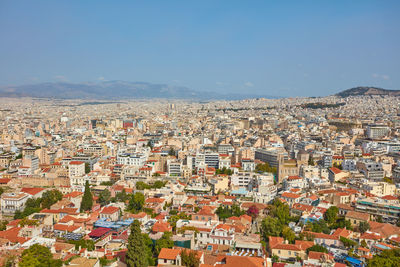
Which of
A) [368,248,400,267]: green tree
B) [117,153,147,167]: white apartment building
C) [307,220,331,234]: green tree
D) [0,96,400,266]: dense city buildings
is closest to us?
[368,248,400,267]: green tree

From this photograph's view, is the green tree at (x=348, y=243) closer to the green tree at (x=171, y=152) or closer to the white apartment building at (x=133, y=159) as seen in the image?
the white apartment building at (x=133, y=159)

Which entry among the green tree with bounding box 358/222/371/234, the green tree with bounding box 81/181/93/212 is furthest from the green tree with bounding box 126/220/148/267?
the green tree with bounding box 358/222/371/234

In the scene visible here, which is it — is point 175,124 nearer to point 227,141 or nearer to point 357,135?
point 227,141

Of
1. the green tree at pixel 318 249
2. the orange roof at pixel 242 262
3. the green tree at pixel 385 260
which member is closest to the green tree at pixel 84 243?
the orange roof at pixel 242 262

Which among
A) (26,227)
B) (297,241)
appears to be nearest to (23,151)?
(26,227)

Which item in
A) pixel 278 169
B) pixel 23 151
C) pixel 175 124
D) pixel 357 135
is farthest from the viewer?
pixel 175 124

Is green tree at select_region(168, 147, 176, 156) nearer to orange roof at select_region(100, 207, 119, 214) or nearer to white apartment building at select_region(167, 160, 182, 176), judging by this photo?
white apartment building at select_region(167, 160, 182, 176)
